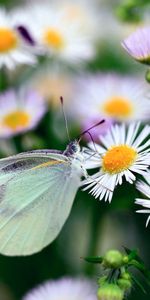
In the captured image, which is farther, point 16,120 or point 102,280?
point 16,120

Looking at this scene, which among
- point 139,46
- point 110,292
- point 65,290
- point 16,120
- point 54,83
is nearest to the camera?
point 110,292

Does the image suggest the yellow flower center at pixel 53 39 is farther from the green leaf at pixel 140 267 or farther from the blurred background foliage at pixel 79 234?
the green leaf at pixel 140 267

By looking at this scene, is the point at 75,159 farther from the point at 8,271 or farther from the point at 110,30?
the point at 110,30

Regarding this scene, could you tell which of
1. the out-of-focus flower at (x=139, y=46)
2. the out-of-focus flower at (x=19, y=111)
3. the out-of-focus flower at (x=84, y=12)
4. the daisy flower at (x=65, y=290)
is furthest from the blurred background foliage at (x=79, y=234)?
the out-of-focus flower at (x=84, y=12)

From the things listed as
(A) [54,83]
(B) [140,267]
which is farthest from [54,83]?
(B) [140,267]

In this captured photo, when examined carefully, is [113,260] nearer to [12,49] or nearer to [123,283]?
[123,283]

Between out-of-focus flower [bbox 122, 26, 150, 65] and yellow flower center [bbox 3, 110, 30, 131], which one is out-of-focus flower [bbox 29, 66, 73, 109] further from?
out-of-focus flower [bbox 122, 26, 150, 65]

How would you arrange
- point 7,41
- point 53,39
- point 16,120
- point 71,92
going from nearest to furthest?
point 16,120 → point 7,41 → point 53,39 → point 71,92
